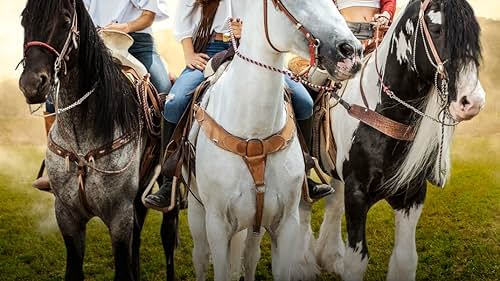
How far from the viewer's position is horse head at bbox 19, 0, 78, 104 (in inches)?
147

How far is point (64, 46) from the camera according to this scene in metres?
3.96

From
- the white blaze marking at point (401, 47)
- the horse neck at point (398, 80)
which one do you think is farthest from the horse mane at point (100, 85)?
the white blaze marking at point (401, 47)

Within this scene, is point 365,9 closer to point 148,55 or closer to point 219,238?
point 148,55

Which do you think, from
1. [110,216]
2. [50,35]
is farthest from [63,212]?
[50,35]

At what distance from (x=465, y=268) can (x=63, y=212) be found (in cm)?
393

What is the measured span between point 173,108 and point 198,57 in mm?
458

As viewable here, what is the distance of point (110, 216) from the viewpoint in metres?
4.51

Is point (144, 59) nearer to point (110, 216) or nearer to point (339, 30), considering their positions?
point (110, 216)

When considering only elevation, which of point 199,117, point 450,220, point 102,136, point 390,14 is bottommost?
point 450,220

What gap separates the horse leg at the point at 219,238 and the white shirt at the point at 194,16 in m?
1.45

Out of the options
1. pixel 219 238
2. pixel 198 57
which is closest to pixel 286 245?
pixel 219 238

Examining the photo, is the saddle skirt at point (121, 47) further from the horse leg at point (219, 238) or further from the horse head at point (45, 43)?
the horse leg at point (219, 238)

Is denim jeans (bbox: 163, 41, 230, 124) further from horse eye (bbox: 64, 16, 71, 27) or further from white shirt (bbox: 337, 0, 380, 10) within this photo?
white shirt (bbox: 337, 0, 380, 10)

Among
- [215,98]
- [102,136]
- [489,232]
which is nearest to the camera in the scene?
[215,98]
